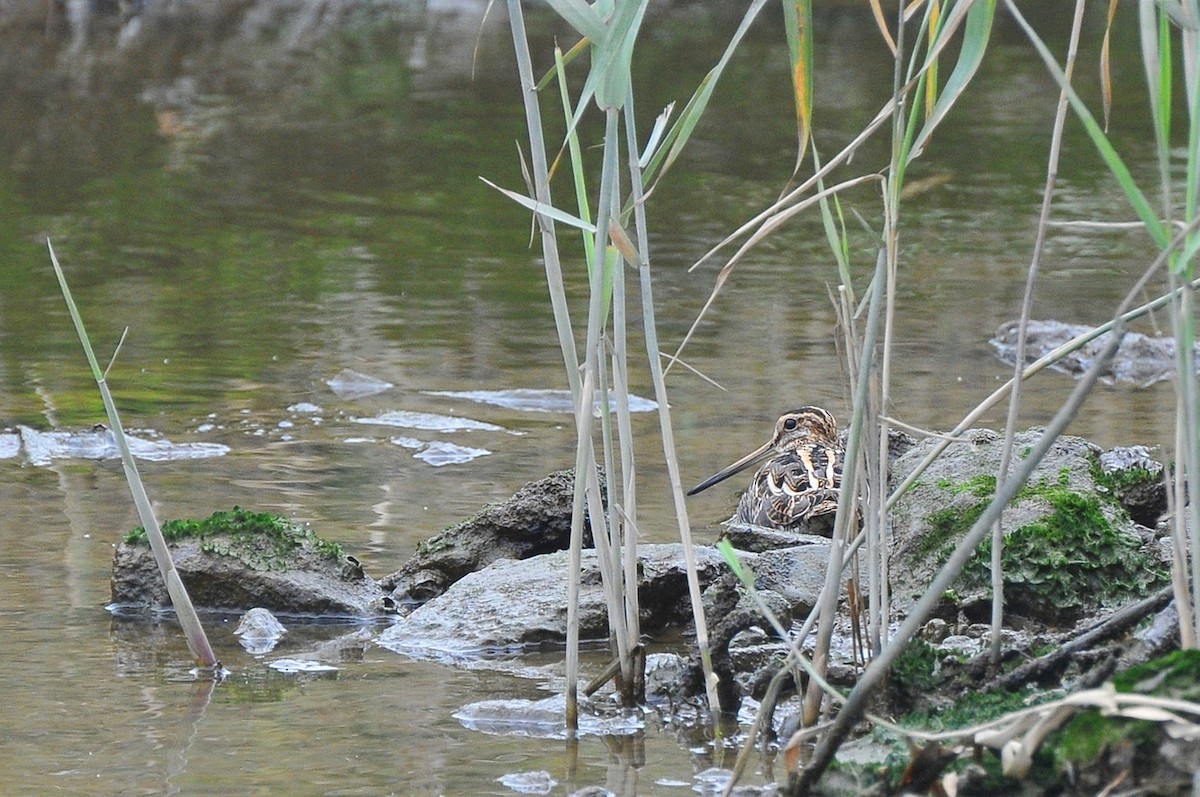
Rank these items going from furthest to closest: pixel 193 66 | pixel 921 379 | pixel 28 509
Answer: pixel 193 66
pixel 921 379
pixel 28 509

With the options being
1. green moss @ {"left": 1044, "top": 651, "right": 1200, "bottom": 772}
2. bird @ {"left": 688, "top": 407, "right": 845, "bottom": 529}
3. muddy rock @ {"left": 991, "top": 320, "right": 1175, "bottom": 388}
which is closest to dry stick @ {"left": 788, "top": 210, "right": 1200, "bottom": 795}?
green moss @ {"left": 1044, "top": 651, "right": 1200, "bottom": 772}

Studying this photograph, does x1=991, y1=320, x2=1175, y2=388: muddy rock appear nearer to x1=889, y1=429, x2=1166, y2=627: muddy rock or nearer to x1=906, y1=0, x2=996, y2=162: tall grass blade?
x1=889, y1=429, x2=1166, y2=627: muddy rock

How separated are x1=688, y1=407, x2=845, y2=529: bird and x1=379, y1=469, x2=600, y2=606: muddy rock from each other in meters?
0.92

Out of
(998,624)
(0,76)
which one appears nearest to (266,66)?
(0,76)

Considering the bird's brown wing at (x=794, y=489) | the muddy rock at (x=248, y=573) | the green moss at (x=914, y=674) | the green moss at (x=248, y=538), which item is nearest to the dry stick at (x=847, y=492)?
Answer: the green moss at (x=914, y=674)

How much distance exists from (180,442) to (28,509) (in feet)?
4.10

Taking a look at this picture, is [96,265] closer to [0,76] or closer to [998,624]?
[998,624]

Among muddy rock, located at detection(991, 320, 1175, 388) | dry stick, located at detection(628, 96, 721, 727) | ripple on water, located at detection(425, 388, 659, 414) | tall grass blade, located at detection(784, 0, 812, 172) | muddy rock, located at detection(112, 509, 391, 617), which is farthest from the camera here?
muddy rock, located at detection(991, 320, 1175, 388)

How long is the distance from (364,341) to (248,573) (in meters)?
5.05

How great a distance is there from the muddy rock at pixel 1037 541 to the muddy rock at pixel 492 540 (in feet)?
3.52

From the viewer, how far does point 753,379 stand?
9.48m

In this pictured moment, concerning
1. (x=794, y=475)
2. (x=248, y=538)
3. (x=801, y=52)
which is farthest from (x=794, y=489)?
(x=801, y=52)

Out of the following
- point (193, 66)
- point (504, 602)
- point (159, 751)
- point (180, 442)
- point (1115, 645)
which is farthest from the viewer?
point (193, 66)

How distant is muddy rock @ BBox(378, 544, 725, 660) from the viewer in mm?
5086
